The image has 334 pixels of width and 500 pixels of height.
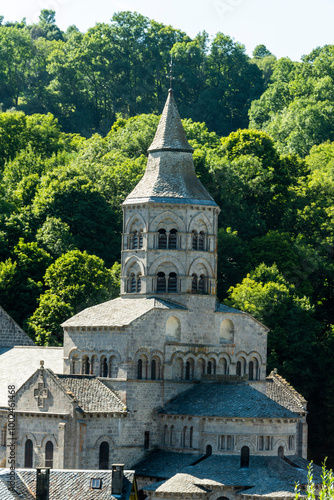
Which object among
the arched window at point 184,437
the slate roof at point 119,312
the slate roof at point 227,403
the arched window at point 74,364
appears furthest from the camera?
the arched window at point 74,364

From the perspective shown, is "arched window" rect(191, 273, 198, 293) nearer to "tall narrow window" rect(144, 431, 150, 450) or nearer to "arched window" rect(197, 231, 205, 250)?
"arched window" rect(197, 231, 205, 250)

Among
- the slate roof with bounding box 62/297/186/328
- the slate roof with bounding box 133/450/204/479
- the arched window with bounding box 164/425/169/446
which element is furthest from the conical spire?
the slate roof with bounding box 133/450/204/479

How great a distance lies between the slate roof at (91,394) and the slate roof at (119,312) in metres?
3.63

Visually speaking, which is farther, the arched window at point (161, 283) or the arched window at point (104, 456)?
the arched window at point (161, 283)

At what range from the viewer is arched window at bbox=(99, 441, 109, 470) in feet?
240

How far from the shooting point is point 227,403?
73.7 m

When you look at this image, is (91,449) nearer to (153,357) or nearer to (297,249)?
(153,357)

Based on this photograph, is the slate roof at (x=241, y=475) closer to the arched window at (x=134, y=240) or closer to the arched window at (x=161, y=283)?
the arched window at (x=161, y=283)

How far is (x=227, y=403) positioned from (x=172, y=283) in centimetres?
963

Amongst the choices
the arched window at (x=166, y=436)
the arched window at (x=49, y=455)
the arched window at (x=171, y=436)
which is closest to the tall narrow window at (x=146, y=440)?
the arched window at (x=166, y=436)

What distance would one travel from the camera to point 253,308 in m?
93.6

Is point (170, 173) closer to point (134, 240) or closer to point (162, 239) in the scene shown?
point (162, 239)

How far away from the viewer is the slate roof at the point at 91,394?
73.1m

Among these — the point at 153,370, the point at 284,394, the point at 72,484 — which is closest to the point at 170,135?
the point at 153,370
